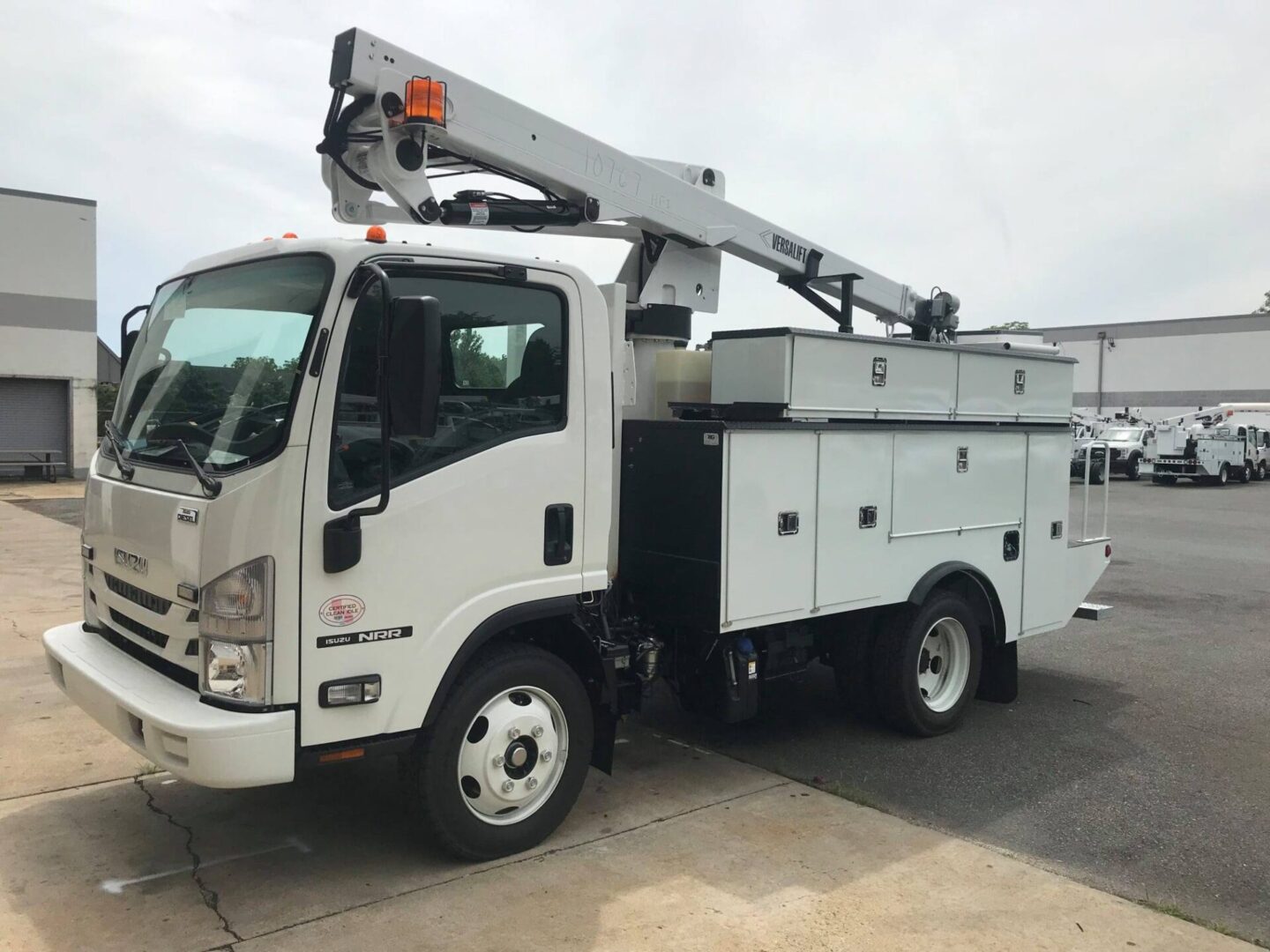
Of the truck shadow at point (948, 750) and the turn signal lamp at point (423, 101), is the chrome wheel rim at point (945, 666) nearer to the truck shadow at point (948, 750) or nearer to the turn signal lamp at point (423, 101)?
the truck shadow at point (948, 750)

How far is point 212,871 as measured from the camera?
166 inches

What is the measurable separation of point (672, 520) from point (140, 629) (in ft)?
8.01

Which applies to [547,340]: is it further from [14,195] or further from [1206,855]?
[14,195]

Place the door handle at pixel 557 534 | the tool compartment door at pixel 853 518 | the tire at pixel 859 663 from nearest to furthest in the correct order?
the door handle at pixel 557 534 → the tool compartment door at pixel 853 518 → the tire at pixel 859 663

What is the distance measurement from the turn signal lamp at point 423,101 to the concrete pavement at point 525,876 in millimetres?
3157

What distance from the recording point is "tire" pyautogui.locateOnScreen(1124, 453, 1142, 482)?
33156mm

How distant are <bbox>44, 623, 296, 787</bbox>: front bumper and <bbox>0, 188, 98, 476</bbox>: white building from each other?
22703mm

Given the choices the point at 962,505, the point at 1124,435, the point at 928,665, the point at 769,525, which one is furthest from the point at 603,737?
the point at 1124,435

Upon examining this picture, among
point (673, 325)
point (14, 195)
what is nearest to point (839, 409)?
point (673, 325)

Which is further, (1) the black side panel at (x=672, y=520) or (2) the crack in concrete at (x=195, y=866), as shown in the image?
(1) the black side panel at (x=672, y=520)

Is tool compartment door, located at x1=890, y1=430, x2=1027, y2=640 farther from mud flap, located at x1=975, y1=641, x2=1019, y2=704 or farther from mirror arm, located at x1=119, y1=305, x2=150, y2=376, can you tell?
mirror arm, located at x1=119, y1=305, x2=150, y2=376

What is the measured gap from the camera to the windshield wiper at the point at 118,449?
13.9 feet

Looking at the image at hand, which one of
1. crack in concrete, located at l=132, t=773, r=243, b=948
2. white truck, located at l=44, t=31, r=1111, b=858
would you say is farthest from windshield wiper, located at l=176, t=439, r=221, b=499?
crack in concrete, located at l=132, t=773, r=243, b=948

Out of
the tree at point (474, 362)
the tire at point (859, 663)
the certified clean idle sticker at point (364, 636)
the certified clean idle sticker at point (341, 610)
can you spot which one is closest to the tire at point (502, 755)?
the certified clean idle sticker at point (364, 636)
